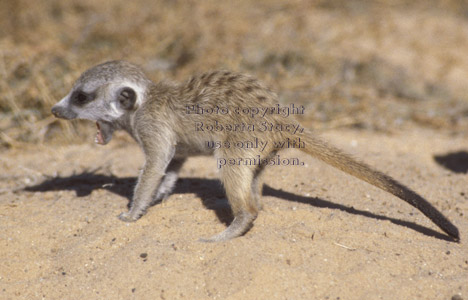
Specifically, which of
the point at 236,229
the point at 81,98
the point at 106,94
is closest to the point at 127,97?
the point at 106,94

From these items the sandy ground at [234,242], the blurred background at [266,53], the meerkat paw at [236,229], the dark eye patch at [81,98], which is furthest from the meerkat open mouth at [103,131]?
the blurred background at [266,53]

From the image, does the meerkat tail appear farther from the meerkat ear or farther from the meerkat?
the meerkat ear

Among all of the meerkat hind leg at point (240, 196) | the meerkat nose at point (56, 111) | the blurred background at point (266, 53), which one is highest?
the meerkat nose at point (56, 111)

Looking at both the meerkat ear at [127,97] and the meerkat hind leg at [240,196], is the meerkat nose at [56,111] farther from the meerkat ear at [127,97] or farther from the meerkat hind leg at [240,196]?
the meerkat hind leg at [240,196]

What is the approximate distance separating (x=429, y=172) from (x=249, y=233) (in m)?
2.19

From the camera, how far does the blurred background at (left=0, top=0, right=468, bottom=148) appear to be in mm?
5965

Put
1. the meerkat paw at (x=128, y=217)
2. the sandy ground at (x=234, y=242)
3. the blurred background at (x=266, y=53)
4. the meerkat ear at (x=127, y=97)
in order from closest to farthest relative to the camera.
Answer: the sandy ground at (x=234, y=242) < the meerkat paw at (x=128, y=217) < the meerkat ear at (x=127, y=97) < the blurred background at (x=266, y=53)

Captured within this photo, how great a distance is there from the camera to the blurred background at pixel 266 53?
19.6 feet

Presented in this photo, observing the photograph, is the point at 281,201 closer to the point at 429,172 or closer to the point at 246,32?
the point at 429,172

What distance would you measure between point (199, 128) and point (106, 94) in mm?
761

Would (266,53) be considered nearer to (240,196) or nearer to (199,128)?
(199,128)

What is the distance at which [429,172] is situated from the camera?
177 inches

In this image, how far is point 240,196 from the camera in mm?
3156

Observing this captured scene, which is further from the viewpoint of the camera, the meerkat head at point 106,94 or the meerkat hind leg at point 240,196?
the meerkat head at point 106,94
